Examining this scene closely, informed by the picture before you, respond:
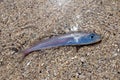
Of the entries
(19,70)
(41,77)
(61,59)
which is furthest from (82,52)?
(19,70)

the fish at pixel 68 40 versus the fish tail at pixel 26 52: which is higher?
the fish at pixel 68 40

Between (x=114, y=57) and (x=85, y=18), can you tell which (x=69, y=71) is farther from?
(x=85, y=18)

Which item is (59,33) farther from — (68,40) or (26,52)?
(26,52)

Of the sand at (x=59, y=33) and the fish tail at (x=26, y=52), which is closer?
the sand at (x=59, y=33)

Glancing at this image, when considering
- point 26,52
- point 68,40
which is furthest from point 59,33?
point 26,52

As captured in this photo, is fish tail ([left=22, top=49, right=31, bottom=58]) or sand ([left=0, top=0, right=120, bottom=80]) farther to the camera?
fish tail ([left=22, top=49, right=31, bottom=58])
